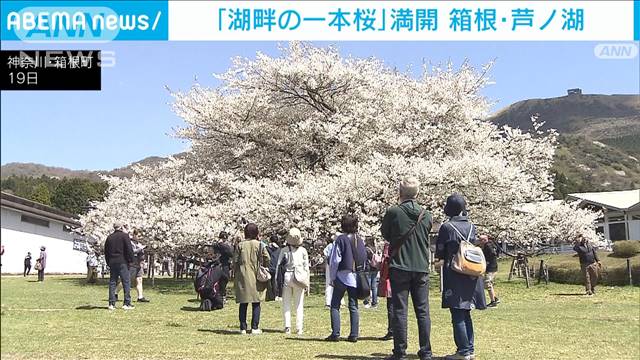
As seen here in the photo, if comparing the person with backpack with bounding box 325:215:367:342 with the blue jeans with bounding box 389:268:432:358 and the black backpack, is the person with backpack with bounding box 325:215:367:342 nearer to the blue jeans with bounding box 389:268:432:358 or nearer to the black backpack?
the blue jeans with bounding box 389:268:432:358

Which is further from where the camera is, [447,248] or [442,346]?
[442,346]

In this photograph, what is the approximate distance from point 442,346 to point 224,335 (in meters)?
3.03

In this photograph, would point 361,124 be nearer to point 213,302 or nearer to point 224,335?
point 213,302

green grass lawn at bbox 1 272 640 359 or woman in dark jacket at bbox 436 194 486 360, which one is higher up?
woman in dark jacket at bbox 436 194 486 360

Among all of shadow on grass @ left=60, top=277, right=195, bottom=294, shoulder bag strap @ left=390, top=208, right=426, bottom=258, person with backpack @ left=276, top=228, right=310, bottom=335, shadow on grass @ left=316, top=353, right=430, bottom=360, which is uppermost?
shoulder bag strap @ left=390, top=208, right=426, bottom=258

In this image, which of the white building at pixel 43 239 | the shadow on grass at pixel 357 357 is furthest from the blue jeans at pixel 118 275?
the white building at pixel 43 239

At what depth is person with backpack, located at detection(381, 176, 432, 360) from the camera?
245 inches

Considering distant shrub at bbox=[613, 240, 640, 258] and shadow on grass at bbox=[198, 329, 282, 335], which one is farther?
distant shrub at bbox=[613, 240, 640, 258]

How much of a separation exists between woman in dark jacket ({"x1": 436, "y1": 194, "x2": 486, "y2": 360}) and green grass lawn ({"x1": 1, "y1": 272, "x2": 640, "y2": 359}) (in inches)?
26.8

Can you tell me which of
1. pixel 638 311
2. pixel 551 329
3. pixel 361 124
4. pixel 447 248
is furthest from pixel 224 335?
pixel 361 124

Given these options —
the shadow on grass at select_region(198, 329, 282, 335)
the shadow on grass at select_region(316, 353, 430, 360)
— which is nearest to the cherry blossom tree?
the shadow on grass at select_region(198, 329, 282, 335)

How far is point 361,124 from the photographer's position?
848 inches

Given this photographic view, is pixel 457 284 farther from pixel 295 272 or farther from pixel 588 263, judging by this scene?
pixel 588 263

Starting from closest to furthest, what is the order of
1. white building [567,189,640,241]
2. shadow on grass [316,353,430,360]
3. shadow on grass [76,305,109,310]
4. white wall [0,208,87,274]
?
shadow on grass [316,353,430,360] → shadow on grass [76,305,109,310] → white wall [0,208,87,274] → white building [567,189,640,241]
